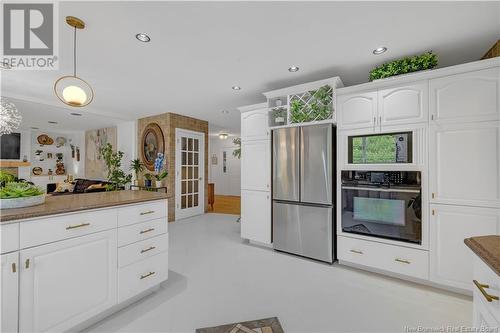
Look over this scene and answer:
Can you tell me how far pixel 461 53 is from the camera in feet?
7.55

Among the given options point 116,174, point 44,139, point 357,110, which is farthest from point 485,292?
point 44,139

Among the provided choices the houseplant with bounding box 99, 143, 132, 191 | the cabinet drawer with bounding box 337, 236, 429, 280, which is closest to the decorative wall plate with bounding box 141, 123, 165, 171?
the houseplant with bounding box 99, 143, 132, 191

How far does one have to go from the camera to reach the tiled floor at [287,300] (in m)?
1.69

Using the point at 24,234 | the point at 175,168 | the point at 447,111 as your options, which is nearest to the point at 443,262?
the point at 447,111

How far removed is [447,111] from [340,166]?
112 cm

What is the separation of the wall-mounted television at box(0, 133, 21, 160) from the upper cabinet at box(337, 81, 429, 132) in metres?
9.23

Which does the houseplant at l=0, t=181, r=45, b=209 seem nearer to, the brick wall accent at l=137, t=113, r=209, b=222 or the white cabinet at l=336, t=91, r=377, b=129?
the white cabinet at l=336, t=91, r=377, b=129

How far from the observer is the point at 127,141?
19.1ft

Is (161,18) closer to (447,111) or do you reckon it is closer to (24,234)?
(24,234)

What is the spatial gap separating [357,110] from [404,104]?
1.48 feet

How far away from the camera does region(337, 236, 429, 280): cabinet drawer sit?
217 centimetres

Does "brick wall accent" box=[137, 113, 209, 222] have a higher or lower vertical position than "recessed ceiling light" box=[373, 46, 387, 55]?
lower

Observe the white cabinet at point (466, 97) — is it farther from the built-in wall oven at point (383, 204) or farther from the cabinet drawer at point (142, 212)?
the cabinet drawer at point (142, 212)

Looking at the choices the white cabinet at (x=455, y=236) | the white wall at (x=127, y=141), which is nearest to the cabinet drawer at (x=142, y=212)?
the white cabinet at (x=455, y=236)
